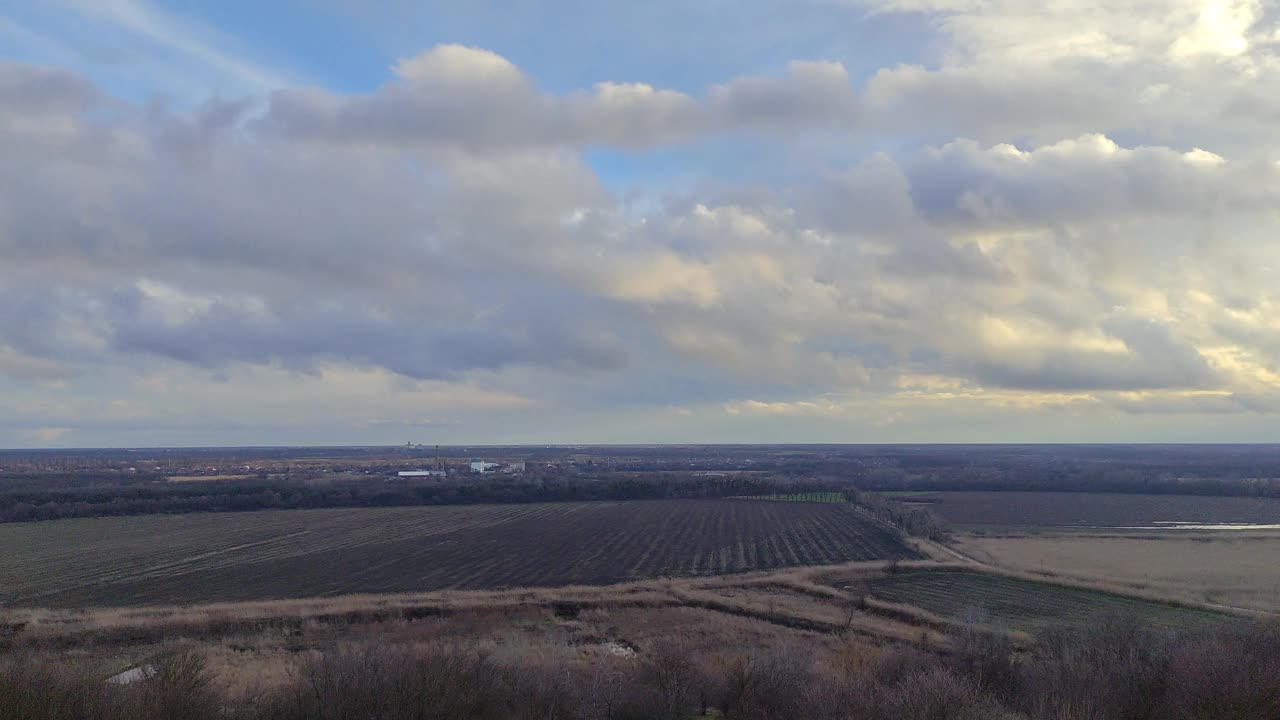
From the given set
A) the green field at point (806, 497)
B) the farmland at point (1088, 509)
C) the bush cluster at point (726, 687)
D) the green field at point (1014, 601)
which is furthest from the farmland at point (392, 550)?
the bush cluster at point (726, 687)

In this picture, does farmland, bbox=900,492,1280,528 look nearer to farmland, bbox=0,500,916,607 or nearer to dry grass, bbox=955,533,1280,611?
dry grass, bbox=955,533,1280,611

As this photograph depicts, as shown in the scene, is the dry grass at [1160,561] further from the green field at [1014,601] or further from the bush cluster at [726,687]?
the bush cluster at [726,687]

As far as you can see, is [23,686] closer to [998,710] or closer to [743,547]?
[998,710]

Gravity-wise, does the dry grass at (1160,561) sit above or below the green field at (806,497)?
above

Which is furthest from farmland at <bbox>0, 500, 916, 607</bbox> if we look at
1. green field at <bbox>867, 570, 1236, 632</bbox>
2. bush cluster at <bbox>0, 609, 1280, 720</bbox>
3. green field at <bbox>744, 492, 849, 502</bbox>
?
bush cluster at <bbox>0, 609, 1280, 720</bbox>

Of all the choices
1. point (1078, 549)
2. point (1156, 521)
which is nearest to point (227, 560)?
point (1078, 549)

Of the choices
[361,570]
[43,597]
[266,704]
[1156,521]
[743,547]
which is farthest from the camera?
[1156,521]

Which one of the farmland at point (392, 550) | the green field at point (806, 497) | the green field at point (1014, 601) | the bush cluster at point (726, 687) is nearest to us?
the bush cluster at point (726, 687)
